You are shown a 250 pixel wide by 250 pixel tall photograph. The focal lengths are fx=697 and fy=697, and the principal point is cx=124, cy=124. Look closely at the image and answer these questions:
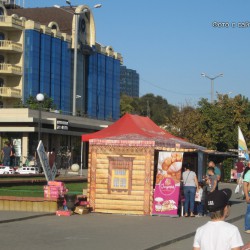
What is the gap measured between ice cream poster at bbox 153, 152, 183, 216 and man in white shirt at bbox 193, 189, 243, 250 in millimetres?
14244

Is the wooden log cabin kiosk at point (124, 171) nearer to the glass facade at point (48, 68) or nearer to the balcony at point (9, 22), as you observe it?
the glass facade at point (48, 68)

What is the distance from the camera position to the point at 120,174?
20438 millimetres

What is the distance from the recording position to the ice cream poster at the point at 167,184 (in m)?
20.1

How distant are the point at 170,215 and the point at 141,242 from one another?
6.53m

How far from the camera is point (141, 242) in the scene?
44.7ft

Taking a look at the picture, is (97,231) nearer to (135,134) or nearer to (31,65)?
(135,134)

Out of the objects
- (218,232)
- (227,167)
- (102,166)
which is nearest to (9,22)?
(227,167)

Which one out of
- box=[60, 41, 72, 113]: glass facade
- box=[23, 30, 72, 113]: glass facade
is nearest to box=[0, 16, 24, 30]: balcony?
box=[23, 30, 72, 113]: glass facade

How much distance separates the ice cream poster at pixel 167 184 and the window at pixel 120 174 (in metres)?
0.84

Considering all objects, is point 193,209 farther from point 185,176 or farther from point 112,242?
point 112,242

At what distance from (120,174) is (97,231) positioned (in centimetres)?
502

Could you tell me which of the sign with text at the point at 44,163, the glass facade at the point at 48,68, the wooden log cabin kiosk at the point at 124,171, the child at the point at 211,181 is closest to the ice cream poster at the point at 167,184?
the wooden log cabin kiosk at the point at 124,171

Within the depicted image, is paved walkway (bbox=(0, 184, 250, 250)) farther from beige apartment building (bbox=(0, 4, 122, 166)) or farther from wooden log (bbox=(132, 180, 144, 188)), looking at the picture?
beige apartment building (bbox=(0, 4, 122, 166))

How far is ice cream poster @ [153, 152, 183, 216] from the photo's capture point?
20.1m
